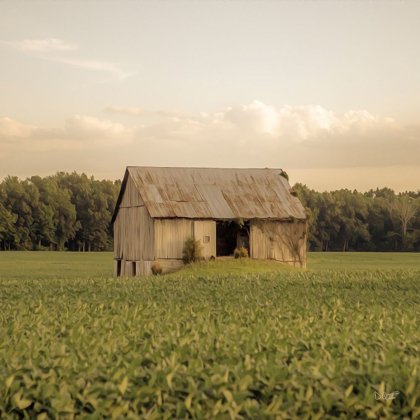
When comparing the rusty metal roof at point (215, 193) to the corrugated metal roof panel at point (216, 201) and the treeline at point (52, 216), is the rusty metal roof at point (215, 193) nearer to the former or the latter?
the corrugated metal roof panel at point (216, 201)

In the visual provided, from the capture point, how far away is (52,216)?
12312cm

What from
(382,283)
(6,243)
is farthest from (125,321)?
(6,243)

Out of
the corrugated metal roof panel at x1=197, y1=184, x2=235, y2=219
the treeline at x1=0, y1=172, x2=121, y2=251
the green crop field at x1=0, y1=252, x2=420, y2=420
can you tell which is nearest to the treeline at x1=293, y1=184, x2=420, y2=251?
the treeline at x1=0, y1=172, x2=121, y2=251

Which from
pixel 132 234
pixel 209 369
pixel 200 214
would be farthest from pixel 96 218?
pixel 209 369

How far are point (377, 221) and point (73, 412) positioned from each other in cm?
13346

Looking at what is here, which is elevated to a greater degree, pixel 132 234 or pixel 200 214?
pixel 200 214

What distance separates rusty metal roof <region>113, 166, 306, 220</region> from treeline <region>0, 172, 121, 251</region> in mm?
72074

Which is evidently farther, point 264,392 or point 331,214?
point 331,214

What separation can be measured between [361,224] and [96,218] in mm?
48329

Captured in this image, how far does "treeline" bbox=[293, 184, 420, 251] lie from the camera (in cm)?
13075

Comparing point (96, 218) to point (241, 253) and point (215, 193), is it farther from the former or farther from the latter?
point (241, 253)

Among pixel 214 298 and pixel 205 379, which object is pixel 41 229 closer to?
pixel 214 298

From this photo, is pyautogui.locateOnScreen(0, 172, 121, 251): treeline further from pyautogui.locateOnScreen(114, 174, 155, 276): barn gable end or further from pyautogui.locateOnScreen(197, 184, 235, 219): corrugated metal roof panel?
pyautogui.locateOnScreen(197, 184, 235, 219): corrugated metal roof panel

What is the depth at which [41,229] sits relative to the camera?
122 metres
